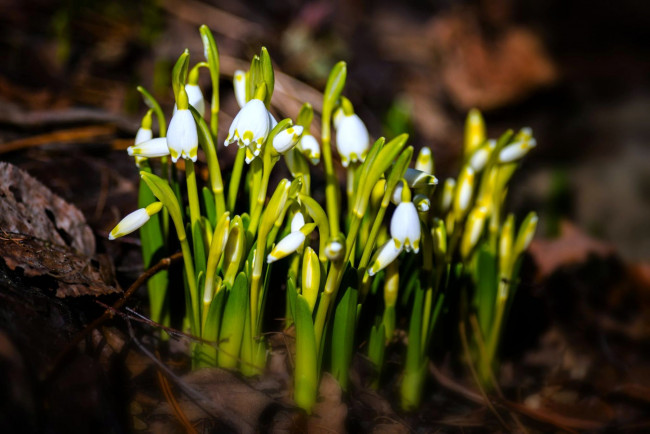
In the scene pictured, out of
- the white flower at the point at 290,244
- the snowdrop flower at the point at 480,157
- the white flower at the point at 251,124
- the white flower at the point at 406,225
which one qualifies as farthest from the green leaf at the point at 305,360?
the snowdrop flower at the point at 480,157

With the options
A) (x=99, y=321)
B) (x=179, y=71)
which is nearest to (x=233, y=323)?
(x=99, y=321)

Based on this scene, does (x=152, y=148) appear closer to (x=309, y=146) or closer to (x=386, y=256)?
(x=309, y=146)

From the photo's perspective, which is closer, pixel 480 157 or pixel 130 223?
pixel 130 223

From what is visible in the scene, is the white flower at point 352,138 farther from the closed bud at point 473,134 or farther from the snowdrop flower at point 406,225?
the closed bud at point 473,134

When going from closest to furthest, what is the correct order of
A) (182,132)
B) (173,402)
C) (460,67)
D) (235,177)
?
(182,132)
(173,402)
(235,177)
(460,67)

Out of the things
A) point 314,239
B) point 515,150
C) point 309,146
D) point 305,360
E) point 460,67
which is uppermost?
point 460,67

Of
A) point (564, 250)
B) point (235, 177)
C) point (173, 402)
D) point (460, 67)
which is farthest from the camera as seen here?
point (460, 67)

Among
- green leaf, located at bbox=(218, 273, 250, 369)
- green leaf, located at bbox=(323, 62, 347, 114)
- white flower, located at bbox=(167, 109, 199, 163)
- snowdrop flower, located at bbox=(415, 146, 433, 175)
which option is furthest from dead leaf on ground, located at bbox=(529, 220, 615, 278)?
white flower, located at bbox=(167, 109, 199, 163)

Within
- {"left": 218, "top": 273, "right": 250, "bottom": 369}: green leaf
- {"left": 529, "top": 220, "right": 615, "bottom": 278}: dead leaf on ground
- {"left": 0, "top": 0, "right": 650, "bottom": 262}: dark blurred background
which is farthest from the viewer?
{"left": 0, "top": 0, "right": 650, "bottom": 262}: dark blurred background

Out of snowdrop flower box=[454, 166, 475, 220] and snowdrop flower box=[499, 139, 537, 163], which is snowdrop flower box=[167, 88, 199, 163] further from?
snowdrop flower box=[499, 139, 537, 163]
